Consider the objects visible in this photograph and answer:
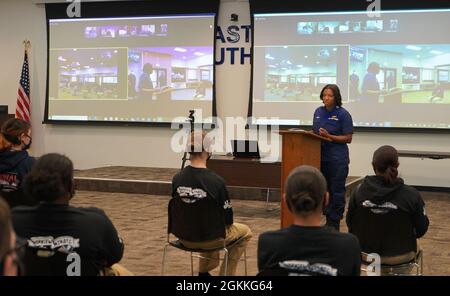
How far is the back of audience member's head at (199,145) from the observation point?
Answer: 3834 mm

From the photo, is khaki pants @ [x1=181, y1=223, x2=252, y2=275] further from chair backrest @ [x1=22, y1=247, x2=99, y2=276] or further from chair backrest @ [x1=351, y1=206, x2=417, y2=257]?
chair backrest @ [x1=22, y1=247, x2=99, y2=276]

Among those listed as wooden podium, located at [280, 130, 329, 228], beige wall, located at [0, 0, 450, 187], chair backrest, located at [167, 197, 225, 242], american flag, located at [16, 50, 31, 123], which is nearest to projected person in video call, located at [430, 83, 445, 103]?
beige wall, located at [0, 0, 450, 187]

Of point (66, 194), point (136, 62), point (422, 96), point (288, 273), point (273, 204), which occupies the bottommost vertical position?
point (273, 204)

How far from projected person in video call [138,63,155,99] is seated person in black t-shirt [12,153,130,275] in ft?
26.2

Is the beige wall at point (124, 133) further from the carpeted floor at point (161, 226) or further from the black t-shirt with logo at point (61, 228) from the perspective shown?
the black t-shirt with logo at point (61, 228)

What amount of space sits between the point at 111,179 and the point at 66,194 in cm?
677

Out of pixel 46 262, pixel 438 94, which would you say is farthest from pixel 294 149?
pixel 438 94

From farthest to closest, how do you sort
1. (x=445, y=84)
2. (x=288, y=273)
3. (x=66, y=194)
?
1. (x=445, y=84)
2. (x=66, y=194)
3. (x=288, y=273)

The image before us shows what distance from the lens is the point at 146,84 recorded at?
10422mm

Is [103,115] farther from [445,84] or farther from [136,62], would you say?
[445,84]

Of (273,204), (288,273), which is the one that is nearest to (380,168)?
(288,273)

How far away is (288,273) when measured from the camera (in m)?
2.14

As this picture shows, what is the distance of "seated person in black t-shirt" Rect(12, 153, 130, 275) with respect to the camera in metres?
2.39

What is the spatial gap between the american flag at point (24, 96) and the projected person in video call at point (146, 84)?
2.14 m
